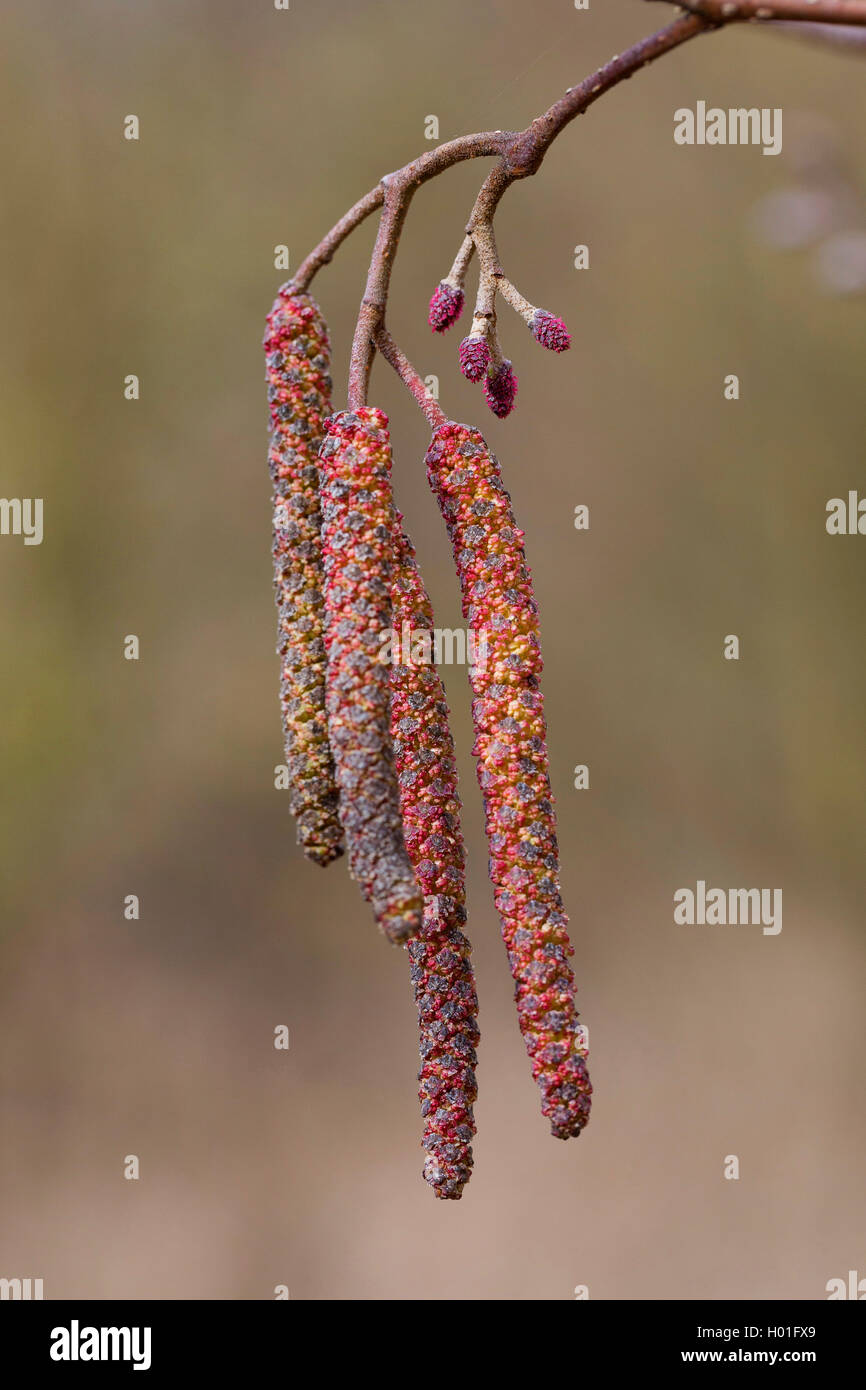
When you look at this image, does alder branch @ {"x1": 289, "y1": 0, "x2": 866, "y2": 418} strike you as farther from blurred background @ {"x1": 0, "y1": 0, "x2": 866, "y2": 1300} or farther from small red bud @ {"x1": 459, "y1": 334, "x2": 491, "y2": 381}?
blurred background @ {"x1": 0, "y1": 0, "x2": 866, "y2": 1300}

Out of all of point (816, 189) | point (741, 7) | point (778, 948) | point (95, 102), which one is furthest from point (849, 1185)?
point (95, 102)

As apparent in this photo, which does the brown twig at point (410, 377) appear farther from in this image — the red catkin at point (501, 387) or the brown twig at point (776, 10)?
A: the brown twig at point (776, 10)

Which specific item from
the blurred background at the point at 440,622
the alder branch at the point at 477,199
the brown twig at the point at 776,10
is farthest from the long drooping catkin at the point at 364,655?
the blurred background at the point at 440,622

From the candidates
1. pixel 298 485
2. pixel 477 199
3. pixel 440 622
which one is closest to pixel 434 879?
pixel 298 485

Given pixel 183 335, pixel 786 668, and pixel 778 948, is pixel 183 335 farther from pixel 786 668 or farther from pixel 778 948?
pixel 778 948

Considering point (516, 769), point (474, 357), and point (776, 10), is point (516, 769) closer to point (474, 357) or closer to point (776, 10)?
point (474, 357)
